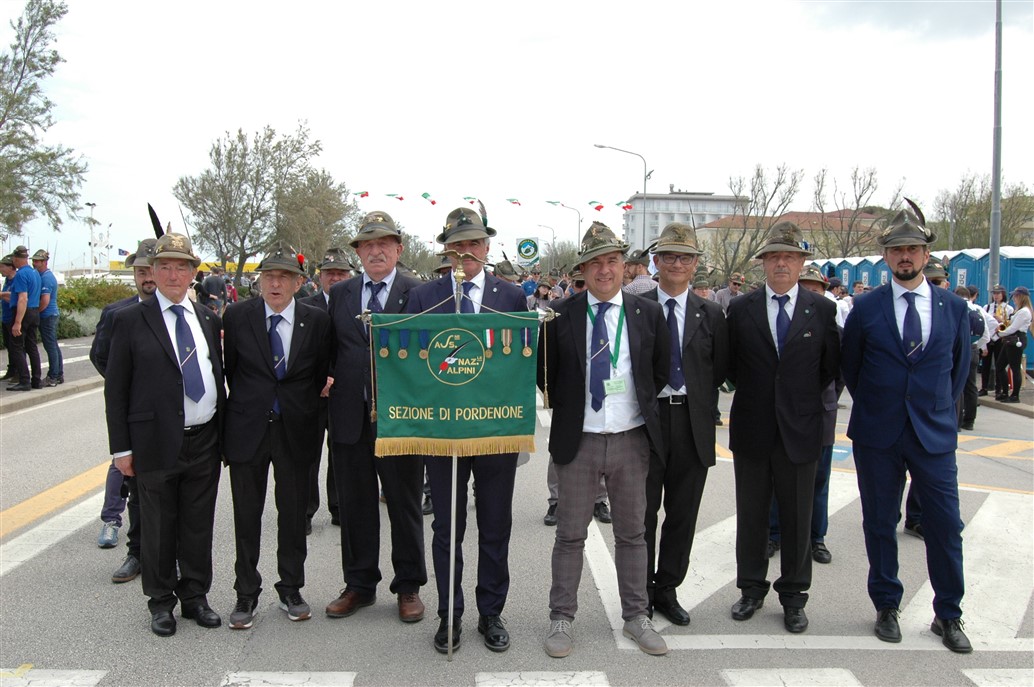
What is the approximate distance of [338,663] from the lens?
423 cm

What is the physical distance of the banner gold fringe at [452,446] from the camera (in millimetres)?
4355

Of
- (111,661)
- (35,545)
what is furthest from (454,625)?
(35,545)

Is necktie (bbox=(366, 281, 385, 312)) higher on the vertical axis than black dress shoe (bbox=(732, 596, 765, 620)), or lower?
higher

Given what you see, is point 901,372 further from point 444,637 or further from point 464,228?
point 444,637

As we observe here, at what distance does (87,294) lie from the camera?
987 inches

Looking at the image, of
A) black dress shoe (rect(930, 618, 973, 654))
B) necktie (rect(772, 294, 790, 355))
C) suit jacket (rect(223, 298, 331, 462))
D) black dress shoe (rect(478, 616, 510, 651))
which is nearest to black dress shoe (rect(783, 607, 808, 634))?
black dress shoe (rect(930, 618, 973, 654))

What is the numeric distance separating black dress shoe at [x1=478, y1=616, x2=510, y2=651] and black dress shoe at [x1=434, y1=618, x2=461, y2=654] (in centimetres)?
15

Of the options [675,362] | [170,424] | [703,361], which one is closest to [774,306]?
[703,361]

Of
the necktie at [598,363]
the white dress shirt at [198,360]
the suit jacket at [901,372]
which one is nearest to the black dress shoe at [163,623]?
the white dress shirt at [198,360]

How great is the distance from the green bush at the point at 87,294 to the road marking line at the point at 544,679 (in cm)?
2228

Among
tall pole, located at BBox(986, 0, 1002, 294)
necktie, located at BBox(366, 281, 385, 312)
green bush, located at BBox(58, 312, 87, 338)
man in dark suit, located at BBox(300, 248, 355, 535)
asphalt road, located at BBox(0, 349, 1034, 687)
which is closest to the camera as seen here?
asphalt road, located at BBox(0, 349, 1034, 687)

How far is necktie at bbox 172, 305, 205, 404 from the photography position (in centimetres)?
472

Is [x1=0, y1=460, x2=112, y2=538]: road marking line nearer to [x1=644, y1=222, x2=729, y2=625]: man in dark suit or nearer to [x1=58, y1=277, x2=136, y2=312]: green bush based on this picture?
[x1=644, y1=222, x2=729, y2=625]: man in dark suit

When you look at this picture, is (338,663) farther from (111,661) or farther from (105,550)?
(105,550)
